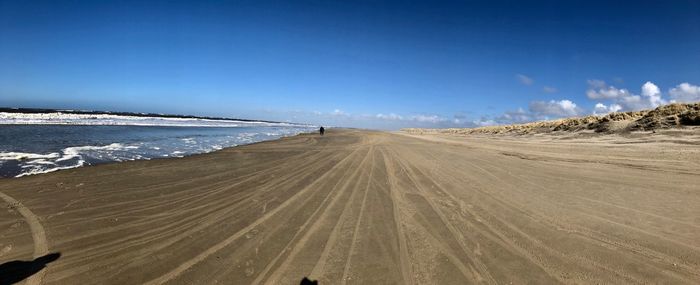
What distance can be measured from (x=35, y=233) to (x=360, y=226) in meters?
5.61

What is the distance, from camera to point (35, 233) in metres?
5.80

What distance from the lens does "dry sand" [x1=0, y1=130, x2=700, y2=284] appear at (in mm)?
4562

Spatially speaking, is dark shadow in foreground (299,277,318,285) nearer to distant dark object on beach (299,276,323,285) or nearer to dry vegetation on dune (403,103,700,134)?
distant dark object on beach (299,276,323,285)

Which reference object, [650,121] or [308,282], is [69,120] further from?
[650,121]

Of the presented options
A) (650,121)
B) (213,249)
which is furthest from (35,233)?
(650,121)

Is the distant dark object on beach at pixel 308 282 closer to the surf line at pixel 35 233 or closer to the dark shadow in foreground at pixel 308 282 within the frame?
the dark shadow in foreground at pixel 308 282

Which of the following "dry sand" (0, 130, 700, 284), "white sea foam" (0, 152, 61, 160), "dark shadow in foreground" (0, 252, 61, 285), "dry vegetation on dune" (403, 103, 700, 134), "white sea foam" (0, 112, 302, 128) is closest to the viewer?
"dark shadow in foreground" (0, 252, 61, 285)

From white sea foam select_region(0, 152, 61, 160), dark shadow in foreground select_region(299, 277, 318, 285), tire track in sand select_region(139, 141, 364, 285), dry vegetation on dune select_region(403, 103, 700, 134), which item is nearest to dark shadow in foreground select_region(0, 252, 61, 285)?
tire track in sand select_region(139, 141, 364, 285)

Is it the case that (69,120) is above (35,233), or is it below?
below

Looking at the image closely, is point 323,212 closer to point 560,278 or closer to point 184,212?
point 184,212

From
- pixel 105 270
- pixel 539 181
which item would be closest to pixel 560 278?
pixel 105 270

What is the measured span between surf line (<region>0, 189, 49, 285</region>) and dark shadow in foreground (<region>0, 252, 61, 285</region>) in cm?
11

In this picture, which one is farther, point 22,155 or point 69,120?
point 69,120

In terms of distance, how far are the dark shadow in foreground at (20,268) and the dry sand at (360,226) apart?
14 cm
